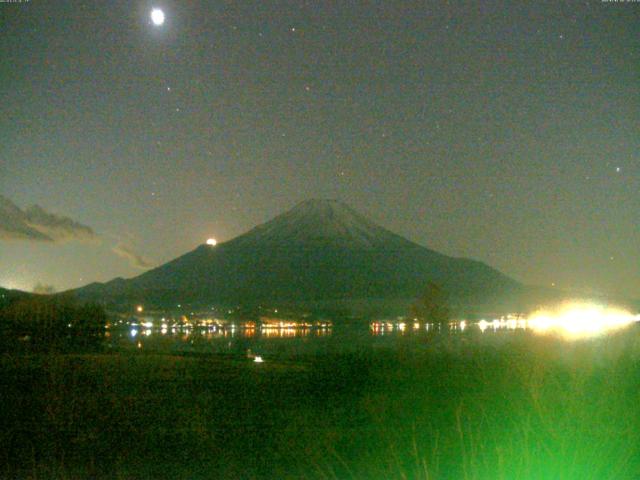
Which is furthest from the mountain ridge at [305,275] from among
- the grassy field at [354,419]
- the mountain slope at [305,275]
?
the grassy field at [354,419]

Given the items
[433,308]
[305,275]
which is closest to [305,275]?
[305,275]

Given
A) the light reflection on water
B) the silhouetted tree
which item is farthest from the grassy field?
the silhouetted tree

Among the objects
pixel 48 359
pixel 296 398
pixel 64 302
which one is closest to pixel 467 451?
pixel 296 398

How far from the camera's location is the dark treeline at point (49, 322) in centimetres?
4947

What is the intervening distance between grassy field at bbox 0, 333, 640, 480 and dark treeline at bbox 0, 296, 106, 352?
2677 cm

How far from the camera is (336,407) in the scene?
1741 cm

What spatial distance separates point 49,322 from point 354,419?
128 feet

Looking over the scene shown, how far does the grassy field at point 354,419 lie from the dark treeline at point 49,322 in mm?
26766

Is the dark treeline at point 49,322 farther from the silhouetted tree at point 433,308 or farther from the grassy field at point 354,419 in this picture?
the grassy field at point 354,419

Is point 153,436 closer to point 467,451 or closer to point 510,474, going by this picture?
point 467,451

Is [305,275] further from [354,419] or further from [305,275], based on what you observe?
[354,419]

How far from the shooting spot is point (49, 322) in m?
51.1

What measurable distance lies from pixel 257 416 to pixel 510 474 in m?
7.28

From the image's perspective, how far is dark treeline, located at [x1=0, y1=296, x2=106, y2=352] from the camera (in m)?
49.5
